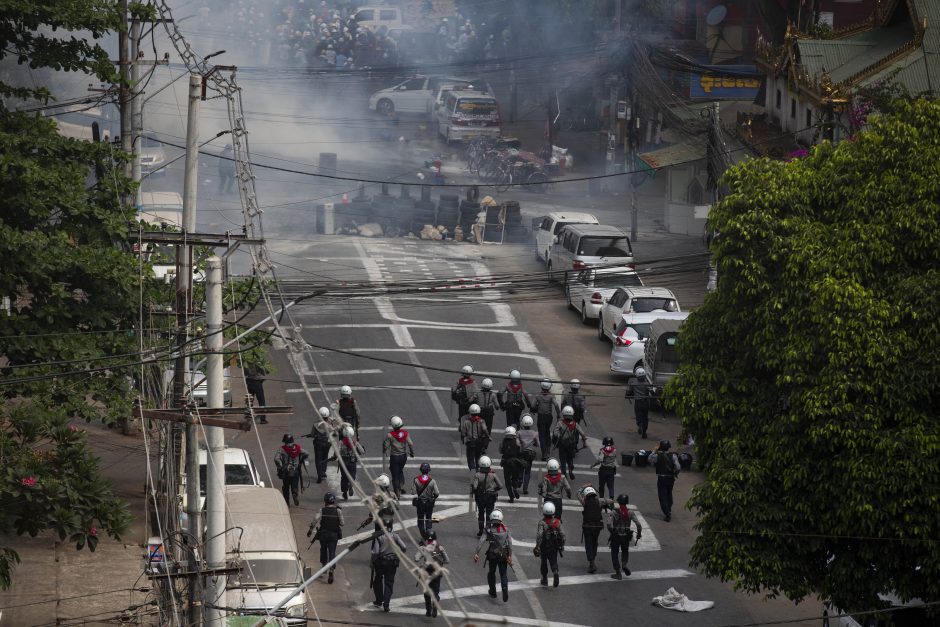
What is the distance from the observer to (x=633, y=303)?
102ft

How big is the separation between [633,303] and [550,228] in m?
7.77

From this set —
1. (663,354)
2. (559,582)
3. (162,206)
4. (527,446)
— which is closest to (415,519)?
(527,446)

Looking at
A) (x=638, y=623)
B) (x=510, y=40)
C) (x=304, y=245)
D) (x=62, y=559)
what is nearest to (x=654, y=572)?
(x=638, y=623)

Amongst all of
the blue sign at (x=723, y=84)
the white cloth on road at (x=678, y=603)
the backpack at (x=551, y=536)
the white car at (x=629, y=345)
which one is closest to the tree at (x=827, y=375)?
the white cloth on road at (x=678, y=603)

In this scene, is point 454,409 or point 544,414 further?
point 454,409

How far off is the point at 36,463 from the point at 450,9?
5339 centimetres

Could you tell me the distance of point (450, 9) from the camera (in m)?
67.0

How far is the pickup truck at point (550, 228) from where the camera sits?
125 feet

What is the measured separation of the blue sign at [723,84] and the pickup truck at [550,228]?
32.8 feet

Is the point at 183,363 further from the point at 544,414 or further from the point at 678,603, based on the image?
the point at 544,414

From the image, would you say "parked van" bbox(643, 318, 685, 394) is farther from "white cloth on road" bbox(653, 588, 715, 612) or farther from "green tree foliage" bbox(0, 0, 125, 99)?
"green tree foliage" bbox(0, 0, 125, 99)

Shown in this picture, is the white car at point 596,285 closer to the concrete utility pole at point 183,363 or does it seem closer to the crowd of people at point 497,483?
the crowd of people at point 497,483

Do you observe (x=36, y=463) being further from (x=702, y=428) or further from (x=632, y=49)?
(x=632, y=49)

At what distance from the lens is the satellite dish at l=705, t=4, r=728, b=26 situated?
174 ft
